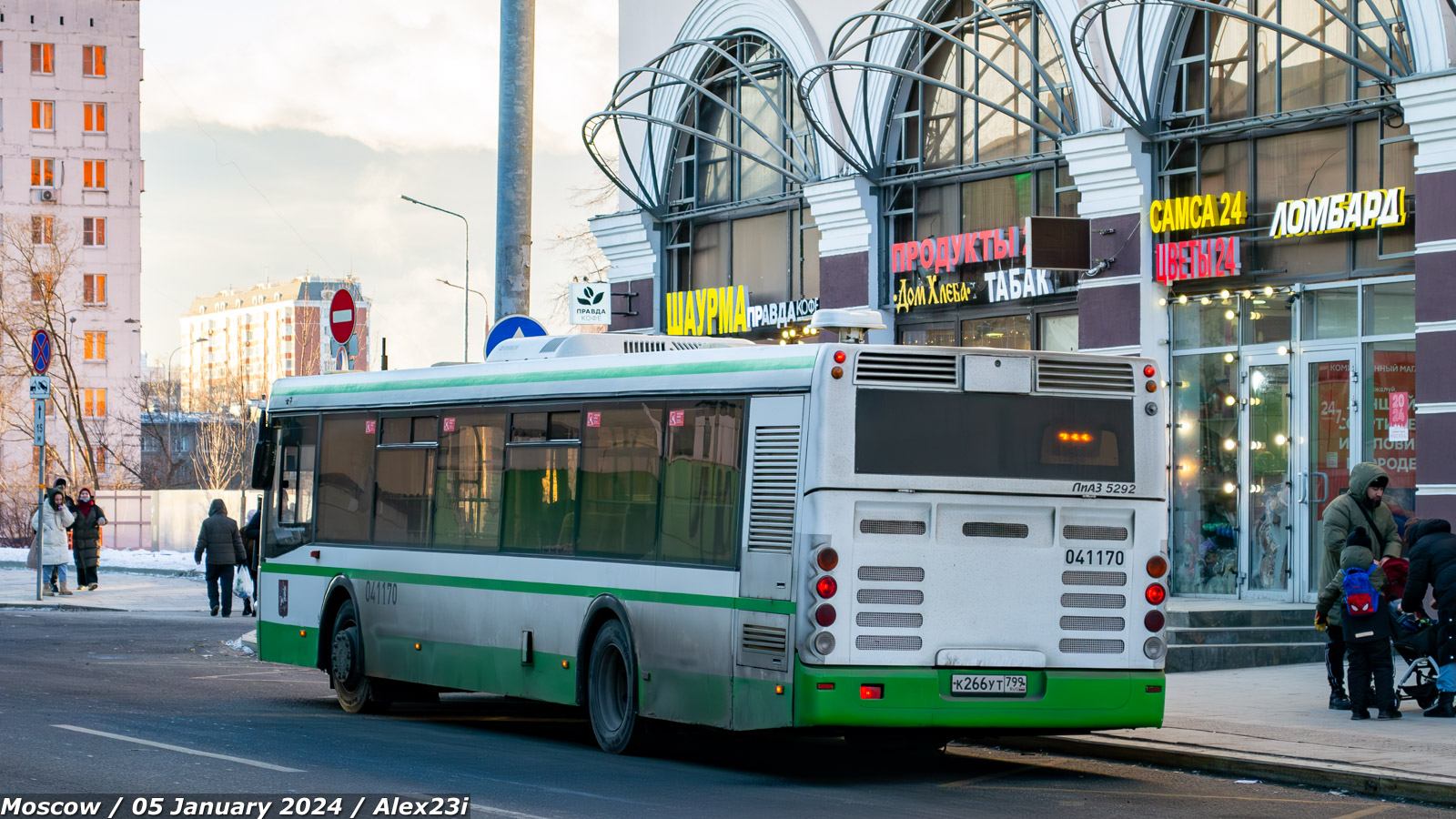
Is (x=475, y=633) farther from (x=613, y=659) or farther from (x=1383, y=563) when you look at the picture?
(x=1383, y=563)

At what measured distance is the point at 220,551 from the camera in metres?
27.8

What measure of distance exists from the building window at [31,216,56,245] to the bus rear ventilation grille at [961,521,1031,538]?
2024 inches

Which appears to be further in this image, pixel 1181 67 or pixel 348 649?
pixel 1181 67

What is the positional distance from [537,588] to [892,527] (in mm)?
3273

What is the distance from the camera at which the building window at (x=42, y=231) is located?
59.1m

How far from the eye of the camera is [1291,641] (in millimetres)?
19578

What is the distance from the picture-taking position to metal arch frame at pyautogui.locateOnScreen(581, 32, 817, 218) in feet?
88.8

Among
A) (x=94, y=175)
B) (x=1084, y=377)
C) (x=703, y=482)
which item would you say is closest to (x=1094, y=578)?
(x=1084, y=377)

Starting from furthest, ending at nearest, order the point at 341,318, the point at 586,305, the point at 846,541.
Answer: the point at 586,305 < the point at 341,318 < the point at 846,541

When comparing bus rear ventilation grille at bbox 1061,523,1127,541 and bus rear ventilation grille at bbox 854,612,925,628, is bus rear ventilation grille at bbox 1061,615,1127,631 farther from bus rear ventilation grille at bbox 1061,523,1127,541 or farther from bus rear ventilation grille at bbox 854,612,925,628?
bus rear ventilation grille at bbox 854,612,925,628

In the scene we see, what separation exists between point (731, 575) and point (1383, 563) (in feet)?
19.9

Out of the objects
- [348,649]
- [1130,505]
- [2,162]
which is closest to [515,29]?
[348,649]

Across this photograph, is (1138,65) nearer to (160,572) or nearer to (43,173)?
(160,572)

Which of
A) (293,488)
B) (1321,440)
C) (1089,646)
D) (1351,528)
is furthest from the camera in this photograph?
(1321,440)
